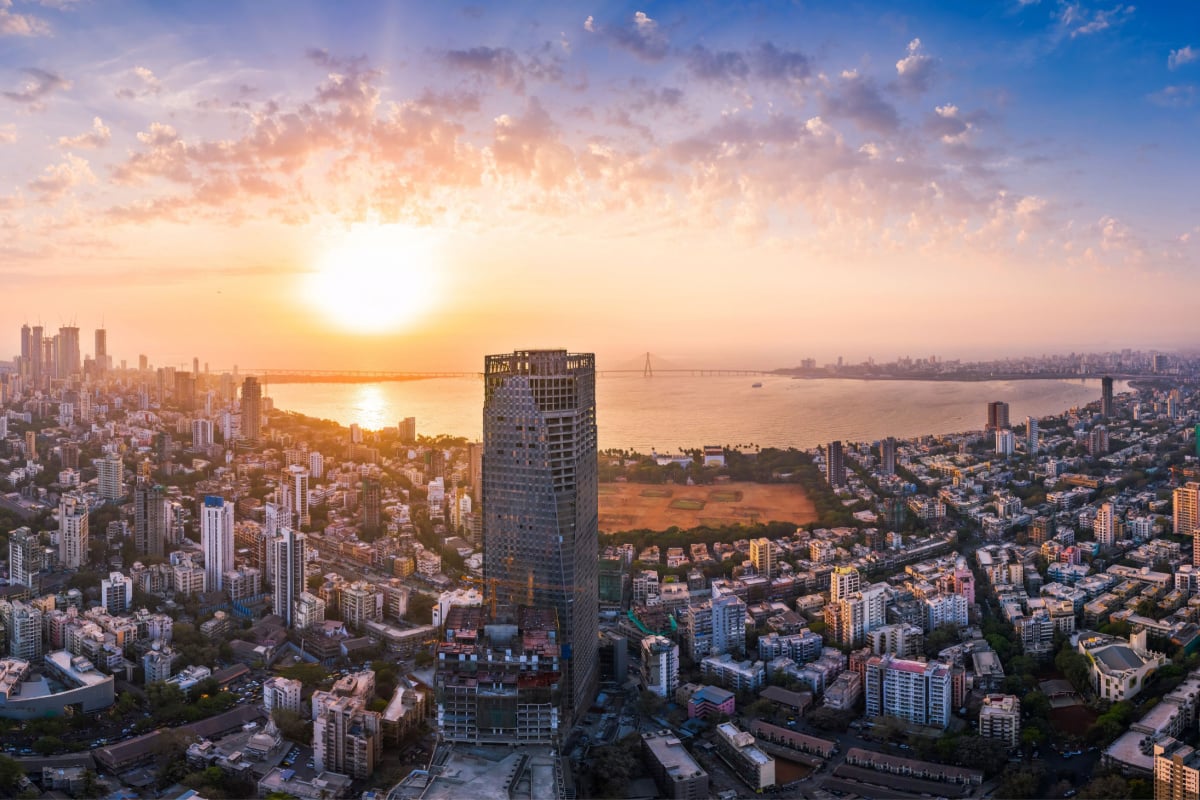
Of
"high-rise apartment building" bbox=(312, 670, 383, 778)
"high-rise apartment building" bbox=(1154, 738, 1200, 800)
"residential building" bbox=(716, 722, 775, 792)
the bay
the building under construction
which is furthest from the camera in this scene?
the bay

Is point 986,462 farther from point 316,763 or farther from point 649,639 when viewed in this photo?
point 316,763

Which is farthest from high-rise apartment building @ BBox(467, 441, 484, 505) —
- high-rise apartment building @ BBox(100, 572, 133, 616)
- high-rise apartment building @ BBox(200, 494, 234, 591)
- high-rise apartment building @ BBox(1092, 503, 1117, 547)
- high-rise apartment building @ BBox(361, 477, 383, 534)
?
high-rise apartment building @ BBox(1092, 503, 1117, 547)

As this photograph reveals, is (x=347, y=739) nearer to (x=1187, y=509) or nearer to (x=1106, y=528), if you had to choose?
(x=1106, y=528)

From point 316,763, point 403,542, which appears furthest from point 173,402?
point 316,763

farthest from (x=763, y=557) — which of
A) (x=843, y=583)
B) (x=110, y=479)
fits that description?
(x=110, y=479)

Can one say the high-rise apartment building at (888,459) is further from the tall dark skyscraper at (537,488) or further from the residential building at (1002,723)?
the tall dark skyscraper at (537,488)

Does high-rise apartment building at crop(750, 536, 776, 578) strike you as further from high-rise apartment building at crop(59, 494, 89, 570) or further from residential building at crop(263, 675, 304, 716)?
high-rise apartment building at crop(59, 494, 89, 570)
